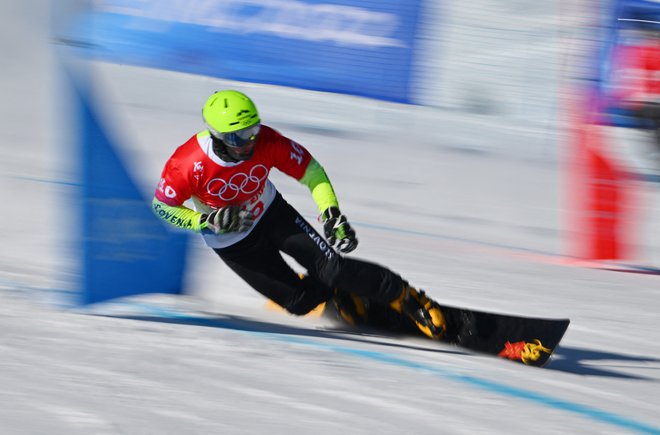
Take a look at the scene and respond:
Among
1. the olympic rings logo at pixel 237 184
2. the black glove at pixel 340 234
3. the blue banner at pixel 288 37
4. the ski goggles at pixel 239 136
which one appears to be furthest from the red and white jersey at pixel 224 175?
the blue banner at pixel 288 37

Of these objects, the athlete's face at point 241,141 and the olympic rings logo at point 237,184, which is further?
the olympic rings logo at point 237,184

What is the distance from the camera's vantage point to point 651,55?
8500mm

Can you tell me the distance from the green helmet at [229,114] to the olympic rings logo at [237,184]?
288mm

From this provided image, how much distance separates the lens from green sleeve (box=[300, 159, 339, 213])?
17.1 feet

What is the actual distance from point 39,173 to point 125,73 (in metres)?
2.08

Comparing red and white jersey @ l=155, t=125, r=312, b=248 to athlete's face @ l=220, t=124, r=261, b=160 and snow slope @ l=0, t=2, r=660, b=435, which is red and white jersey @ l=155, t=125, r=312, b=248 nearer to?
athlete's face @ l=220, t=124, r=261, b=160

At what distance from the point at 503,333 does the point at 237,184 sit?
159cm

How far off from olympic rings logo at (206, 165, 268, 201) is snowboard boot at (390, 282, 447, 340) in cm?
94

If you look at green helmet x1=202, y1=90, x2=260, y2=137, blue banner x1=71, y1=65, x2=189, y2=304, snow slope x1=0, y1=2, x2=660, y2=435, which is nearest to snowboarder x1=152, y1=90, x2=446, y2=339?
green helmet x1=202, y1=90, x2=260, y2=137

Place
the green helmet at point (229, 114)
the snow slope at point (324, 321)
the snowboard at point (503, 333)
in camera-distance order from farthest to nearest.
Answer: the snowboard at point (503, 333), the green helmet at point (229, 114), the snow slope at point (324, 321)

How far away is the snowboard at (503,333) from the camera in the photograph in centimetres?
499

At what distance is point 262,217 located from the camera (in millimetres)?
5367

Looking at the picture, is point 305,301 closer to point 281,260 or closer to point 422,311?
point 281,260

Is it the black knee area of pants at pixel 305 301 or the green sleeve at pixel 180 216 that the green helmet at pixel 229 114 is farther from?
the black knee area of pants at pixel 305 301
